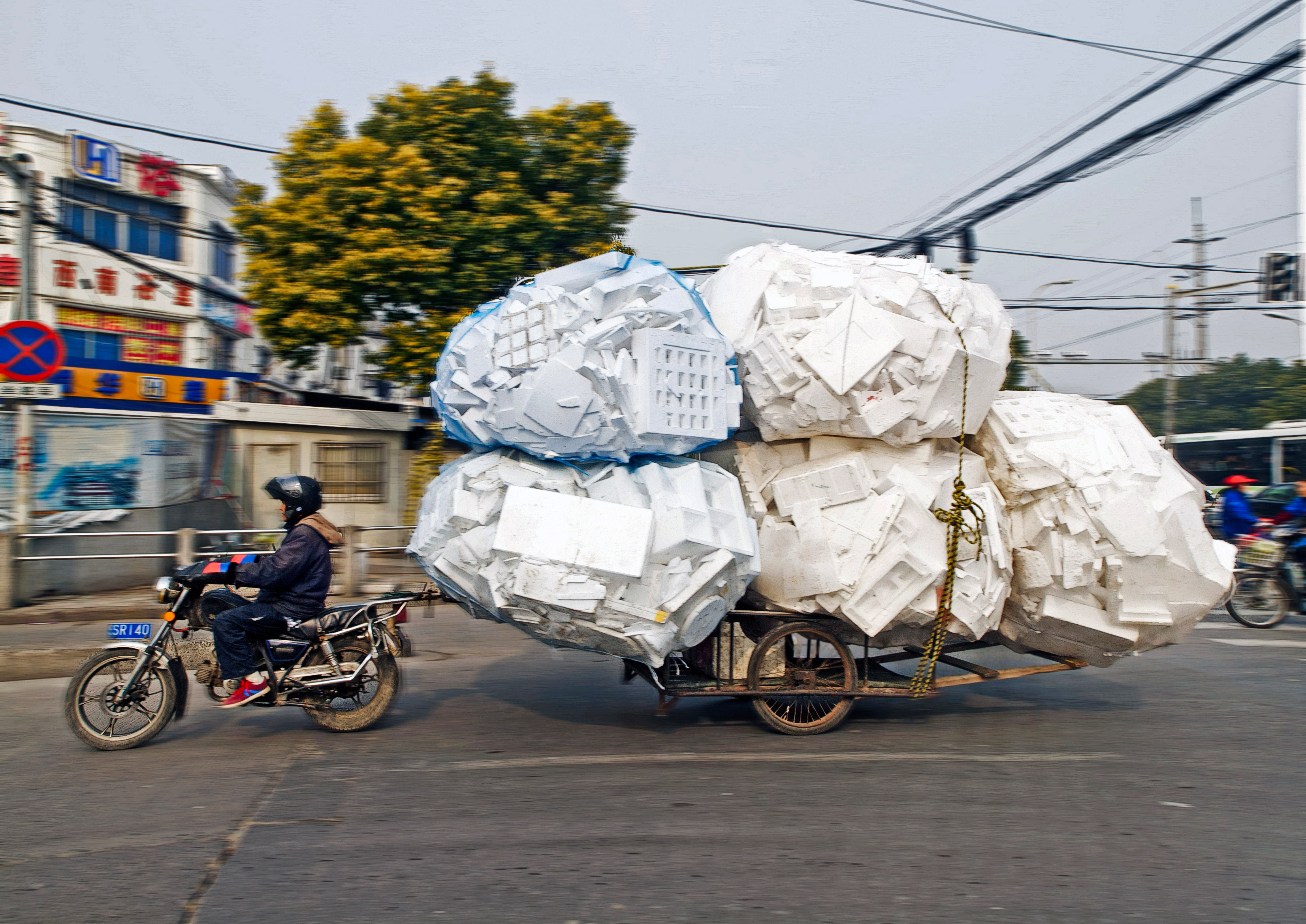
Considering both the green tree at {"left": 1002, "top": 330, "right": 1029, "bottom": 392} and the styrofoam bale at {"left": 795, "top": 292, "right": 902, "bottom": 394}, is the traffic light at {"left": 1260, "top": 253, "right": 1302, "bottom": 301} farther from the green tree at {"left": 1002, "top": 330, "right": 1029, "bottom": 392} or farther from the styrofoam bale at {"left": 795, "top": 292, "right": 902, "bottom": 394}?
the styrofoam bale at {"left": 795, "top": 292, "right": 902, "bottom": 394}

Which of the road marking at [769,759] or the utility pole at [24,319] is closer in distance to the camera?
the road marking at [769,759]

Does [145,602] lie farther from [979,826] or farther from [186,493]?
[979,826]

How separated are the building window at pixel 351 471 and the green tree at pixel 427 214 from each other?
297 centimetres

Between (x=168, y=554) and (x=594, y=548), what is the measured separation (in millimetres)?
6926

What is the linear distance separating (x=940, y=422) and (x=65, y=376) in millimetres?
13390

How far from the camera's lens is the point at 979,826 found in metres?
3.99

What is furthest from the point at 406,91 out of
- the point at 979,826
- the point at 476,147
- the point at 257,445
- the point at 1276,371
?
the point at 1276,371

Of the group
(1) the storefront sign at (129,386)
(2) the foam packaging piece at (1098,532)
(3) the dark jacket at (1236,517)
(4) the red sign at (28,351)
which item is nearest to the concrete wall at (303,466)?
(1) the storefront sign at (129,386)

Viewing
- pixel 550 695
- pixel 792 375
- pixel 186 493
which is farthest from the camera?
pixel 186 493

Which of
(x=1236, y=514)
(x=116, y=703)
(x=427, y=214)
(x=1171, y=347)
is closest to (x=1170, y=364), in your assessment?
(x=1171, y=347)

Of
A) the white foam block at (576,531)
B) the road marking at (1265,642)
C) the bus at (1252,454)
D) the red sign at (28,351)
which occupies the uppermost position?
the red sign at (28,351)

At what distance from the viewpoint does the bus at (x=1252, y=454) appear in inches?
672

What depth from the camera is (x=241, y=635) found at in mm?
4984

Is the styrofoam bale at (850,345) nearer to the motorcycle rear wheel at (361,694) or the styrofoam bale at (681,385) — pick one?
the styrofoam bale at (681,385)
